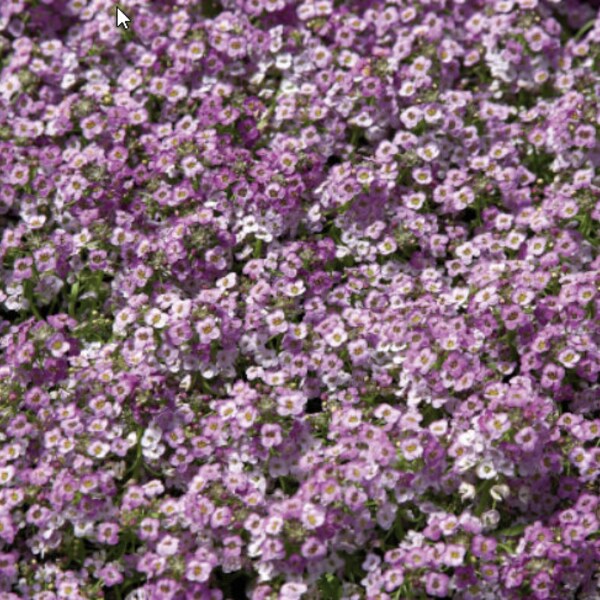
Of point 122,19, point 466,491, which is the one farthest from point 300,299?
point 122,19

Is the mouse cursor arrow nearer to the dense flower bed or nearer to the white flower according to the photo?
the dense flower bed

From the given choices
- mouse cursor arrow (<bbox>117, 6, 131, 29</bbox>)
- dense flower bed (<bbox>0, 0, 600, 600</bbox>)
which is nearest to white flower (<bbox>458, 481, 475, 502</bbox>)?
dense flower bed (<bbox>0, 0, 600, 600</bbox>)

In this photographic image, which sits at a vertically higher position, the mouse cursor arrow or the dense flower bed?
the mouse cursor arrow

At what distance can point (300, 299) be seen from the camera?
6359 mm

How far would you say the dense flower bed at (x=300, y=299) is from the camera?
5465mm

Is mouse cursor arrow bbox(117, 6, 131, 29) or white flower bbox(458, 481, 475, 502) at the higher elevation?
mouse cursor arrow bbox(117, 6, 131, 29)

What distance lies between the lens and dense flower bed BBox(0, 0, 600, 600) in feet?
17.9

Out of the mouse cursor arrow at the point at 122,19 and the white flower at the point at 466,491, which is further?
the mouse cursor arrow at the point at 122,19

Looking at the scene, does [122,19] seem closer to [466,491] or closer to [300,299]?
[300,299]

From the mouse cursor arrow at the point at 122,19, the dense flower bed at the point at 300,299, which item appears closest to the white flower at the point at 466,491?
the dense flower bed at the point at 300,299

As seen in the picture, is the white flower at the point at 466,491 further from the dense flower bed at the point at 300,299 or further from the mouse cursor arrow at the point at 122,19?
the mouse cursor arrow at the point at 122,19

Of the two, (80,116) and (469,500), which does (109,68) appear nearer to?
(80,116)

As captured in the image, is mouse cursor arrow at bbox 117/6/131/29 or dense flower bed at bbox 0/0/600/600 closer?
dense flower bed at bbox 0/0/600/600

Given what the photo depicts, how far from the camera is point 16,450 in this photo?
5.80 m
